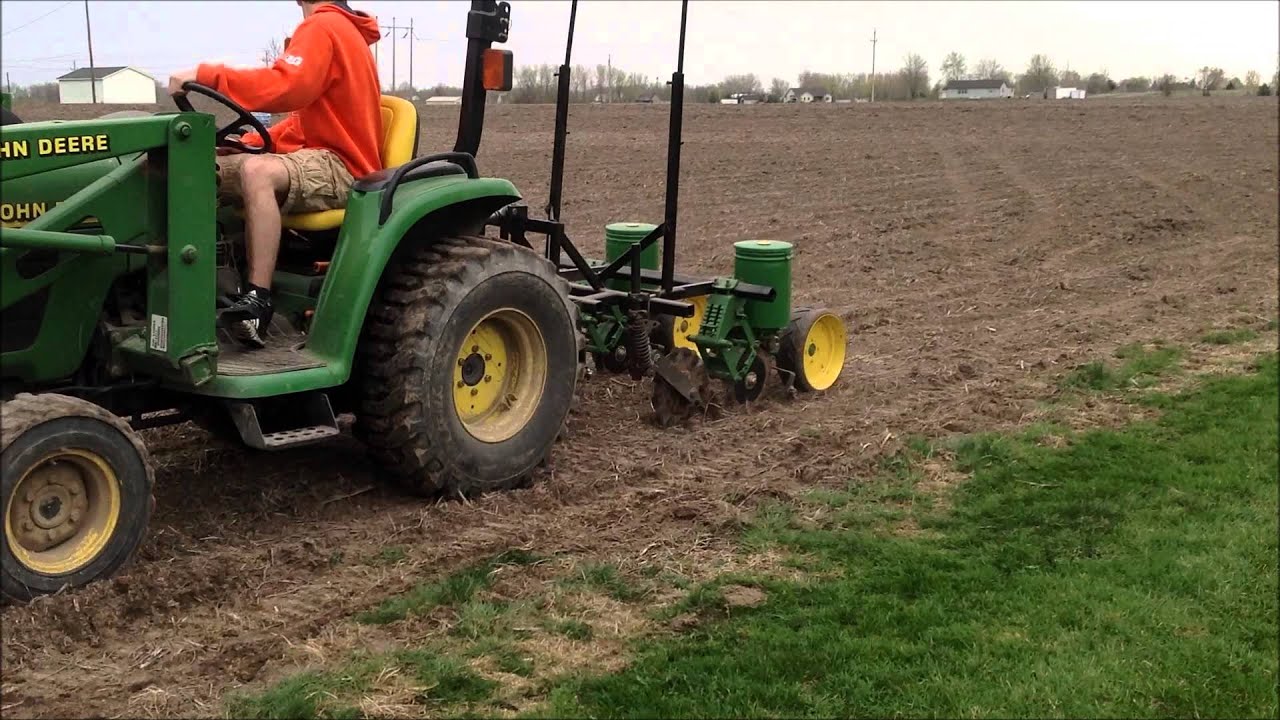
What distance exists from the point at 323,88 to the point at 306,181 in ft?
1.15

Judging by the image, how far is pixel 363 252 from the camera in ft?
15.1

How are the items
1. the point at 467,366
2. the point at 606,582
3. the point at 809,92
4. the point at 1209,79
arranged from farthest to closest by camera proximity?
the point at 809,92, the point at 467,366, the point at 606,582, the point at 1209,79

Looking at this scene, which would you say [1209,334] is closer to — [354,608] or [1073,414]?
[1073,414]

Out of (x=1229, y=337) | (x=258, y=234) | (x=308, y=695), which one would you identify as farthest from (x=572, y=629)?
(x=1229, y=337)

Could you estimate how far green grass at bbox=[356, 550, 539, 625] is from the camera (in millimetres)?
3834

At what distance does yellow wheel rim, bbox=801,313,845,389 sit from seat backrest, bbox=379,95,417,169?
2.65 meters

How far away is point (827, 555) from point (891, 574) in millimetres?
262

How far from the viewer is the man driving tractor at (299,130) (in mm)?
4484

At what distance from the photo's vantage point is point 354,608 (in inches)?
154

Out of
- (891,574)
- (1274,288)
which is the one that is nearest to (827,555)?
(891,574)

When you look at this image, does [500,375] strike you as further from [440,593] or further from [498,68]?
[440,593]

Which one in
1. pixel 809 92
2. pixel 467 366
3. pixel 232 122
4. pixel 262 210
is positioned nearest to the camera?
pixel 262 210

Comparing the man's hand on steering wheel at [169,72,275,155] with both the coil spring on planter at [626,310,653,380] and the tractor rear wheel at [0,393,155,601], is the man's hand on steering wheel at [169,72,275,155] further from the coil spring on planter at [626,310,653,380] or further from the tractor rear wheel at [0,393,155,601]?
the coil spring on planter at [626,310,653,380]

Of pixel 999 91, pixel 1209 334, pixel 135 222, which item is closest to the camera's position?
pixel 999 91
